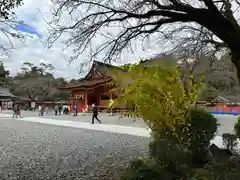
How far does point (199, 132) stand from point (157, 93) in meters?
1.57

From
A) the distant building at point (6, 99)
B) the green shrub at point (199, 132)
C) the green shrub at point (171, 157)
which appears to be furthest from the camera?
the distant building at point (6, 99)

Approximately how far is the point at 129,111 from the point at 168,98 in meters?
0.89

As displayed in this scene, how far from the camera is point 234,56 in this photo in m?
4.96

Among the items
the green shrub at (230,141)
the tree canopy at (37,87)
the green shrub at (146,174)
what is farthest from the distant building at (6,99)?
the green shrub at (146,174)

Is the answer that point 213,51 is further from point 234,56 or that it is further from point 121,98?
point 121,98

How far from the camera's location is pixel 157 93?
3.99 metres

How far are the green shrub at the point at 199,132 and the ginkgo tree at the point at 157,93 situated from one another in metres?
0.59

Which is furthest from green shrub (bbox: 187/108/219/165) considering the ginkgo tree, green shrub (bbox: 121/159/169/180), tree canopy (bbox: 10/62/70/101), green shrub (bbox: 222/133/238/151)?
tree canopy (bbox: 10/62/70/101)

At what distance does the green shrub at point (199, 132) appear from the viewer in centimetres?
484

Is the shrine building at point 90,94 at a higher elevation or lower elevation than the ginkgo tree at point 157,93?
higher

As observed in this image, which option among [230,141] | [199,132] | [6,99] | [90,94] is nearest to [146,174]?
[199,132]

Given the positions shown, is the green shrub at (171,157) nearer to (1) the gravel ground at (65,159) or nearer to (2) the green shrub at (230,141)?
(1) the gravel ground at (65,159)

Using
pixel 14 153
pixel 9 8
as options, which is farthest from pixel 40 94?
pixel 9 8

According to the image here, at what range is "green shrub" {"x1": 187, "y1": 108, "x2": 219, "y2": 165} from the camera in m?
4.84
